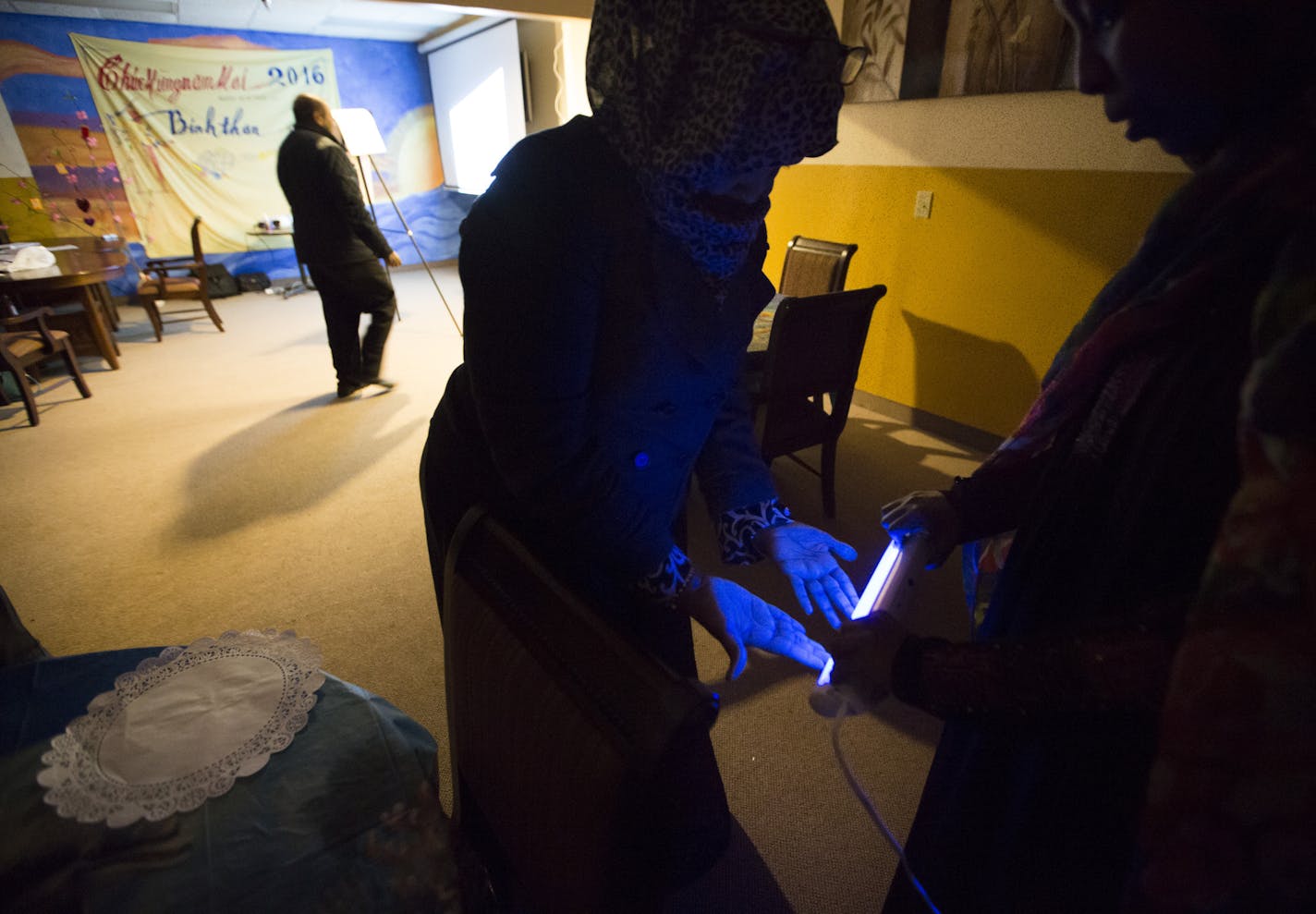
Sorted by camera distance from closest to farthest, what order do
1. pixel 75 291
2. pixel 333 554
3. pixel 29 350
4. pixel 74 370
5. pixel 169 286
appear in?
pixel 333 554 → pixel 29 350 → pixel 74 370 → pixel 75 291 → pixel 169 286

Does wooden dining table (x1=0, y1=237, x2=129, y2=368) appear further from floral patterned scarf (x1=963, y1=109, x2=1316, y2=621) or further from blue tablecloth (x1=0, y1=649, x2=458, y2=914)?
floral patterned scarf (x1=963, y1=109, x2=1316, y2=621)

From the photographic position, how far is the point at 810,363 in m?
2.18

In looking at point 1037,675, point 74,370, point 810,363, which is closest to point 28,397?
point 74,370

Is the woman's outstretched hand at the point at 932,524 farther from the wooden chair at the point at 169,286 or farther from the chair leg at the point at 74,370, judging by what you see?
the wooden chair at the point at 169,286

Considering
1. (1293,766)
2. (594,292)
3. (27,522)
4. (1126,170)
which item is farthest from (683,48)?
(27,522)

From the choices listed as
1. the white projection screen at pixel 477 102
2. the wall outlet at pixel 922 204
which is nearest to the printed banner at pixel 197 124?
the white projection screen at pixel 477 102

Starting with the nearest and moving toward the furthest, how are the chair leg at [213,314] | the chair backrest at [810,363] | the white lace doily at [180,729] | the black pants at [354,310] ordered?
the white lace doily at [180,729], the chair backrest at [810,363], the black pants at [354,310], the chair leg at [213,314]

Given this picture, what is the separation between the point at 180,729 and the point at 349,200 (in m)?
3.37

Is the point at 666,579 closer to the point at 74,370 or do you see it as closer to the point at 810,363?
the point at 810,363

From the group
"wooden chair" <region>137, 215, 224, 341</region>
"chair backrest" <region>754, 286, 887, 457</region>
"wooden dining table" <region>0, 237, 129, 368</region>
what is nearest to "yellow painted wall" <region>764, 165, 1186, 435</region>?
"chair backrest" <region>754, 286, 887, 457</region>

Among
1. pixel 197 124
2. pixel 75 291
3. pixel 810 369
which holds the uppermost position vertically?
pixel 197 124

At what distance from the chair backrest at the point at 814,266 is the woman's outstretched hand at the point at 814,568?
2.25 m

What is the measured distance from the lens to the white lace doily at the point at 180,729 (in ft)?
2.08

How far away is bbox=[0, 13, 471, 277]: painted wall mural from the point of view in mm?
5953
